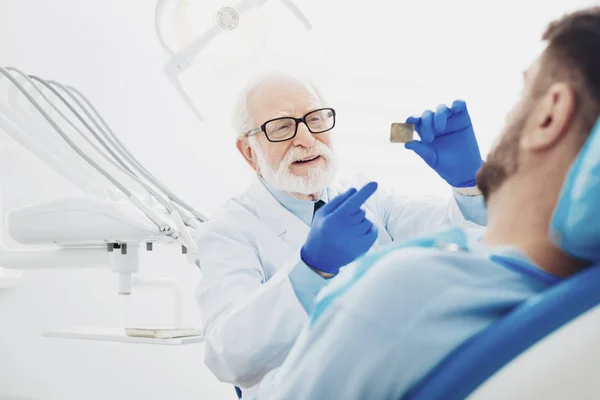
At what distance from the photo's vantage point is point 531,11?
2346 millimetres

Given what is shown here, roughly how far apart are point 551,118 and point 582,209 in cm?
11

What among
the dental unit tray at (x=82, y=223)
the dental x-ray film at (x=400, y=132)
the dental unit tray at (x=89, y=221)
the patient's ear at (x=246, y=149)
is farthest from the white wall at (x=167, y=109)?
the dental x-ray film at (x=400, y=132)

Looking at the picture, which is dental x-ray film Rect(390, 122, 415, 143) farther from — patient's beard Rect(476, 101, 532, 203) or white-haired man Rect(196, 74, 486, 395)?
patient's beard Rect(476, 101, 532, 203)

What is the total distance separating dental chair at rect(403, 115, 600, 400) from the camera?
16.5 inches

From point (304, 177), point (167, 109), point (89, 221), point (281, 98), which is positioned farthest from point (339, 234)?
point (167, 109)

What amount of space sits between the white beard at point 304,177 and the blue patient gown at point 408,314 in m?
0.83

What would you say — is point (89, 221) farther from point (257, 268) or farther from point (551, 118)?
point (551, 118)

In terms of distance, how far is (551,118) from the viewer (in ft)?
1.64

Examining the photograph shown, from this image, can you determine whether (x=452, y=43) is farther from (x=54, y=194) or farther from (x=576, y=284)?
(x=576, y=284)

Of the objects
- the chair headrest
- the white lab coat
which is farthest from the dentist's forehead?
the chair headrest

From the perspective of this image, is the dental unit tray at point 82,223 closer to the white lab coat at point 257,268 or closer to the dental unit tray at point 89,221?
the dental unit tray at point 89,221

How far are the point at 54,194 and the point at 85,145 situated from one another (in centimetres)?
22

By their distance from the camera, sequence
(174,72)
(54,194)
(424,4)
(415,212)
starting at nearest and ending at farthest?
(415,212) < (174,72) < (54,194) < (424,4)

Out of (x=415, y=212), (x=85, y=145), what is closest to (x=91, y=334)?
(x=415, y=212)
